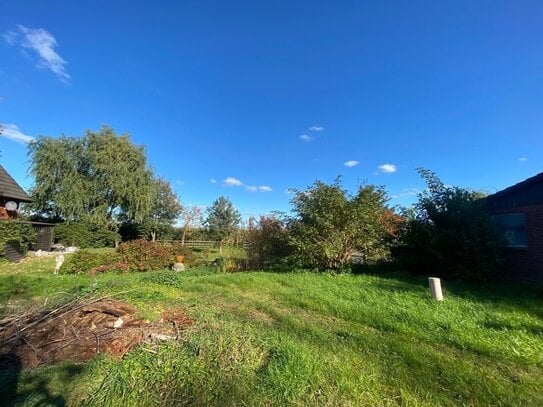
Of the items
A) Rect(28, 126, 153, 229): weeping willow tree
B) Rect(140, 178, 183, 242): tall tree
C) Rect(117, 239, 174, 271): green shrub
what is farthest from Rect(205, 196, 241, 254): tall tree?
Rect(117, 239, 174, 271): green shrub

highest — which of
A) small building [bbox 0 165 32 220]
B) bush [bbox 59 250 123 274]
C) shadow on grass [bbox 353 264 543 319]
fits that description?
small building [bbox 0 165 32 220]

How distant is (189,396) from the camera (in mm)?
2986

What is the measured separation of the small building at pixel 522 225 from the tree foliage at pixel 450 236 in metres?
0.72

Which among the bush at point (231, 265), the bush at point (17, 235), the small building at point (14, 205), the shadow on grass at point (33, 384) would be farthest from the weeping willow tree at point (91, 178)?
the shadow on grass at point (33, 384)

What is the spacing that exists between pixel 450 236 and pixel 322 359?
784 centimetres

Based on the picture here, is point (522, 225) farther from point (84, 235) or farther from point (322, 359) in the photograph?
point (84, 235)

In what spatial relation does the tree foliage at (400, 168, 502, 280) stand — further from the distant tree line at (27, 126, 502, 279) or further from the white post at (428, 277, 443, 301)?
the white post at (428, 277, 443, 301)

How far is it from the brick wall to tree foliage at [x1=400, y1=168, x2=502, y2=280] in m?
0.72

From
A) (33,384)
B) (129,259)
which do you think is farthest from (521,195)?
(129,259)

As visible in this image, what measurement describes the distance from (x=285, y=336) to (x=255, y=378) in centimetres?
125

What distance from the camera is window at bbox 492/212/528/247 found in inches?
392

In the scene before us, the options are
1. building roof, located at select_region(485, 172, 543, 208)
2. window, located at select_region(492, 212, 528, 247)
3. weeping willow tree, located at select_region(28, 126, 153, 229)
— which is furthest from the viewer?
weeping willow tree, located at select_region(28, 126, 153, 229)

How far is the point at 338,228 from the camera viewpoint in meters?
11.8

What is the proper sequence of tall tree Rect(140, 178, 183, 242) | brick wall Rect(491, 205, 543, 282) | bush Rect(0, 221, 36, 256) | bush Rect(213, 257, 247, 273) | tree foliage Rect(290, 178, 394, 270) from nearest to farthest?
brick wall Rect(491, 205, 543, 282), tree foliage Rect(290, 178, 394, 270), bush Rect(213, 257, 247, 273), bush Rect(0, 221, 36, 256), tall tree Rect(140, 178, 183, 242)
